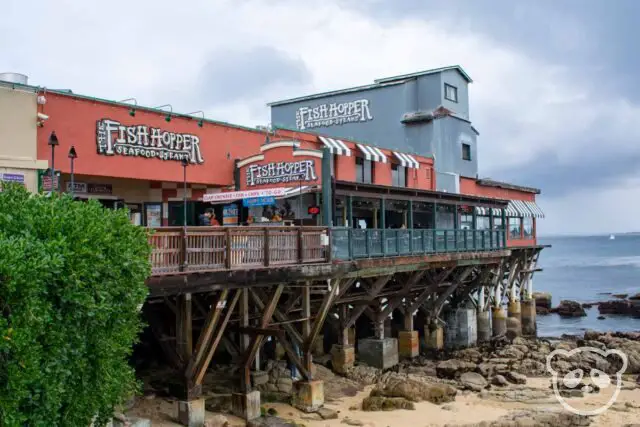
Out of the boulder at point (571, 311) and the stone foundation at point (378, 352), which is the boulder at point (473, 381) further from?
the boulder at point (571, 311)

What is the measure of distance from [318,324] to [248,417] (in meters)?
3.29

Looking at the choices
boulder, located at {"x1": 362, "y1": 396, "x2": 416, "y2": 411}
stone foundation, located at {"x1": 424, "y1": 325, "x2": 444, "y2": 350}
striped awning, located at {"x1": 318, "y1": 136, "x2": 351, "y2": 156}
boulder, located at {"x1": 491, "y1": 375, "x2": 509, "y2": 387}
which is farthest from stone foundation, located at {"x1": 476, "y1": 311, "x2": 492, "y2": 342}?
boulder, located at {"x1": 362, "y1": 396, "x2": 416, "y2": 411}

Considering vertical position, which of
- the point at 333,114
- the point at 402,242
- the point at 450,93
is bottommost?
the point at 402,242

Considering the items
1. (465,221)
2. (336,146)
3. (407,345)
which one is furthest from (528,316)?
(336,146)

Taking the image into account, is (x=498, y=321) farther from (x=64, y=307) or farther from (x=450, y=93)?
(x=64, y=307)

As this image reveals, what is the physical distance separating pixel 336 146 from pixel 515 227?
46.8ft

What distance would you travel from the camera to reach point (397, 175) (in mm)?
29531

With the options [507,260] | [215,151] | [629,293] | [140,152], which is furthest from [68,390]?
[629,293]

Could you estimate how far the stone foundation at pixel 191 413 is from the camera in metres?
13.6

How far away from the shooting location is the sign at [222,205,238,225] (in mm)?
22172

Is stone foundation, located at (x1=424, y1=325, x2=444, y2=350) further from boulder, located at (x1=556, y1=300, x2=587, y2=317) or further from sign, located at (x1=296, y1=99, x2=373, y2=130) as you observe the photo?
boulder, located at (x1=556, y1=300, x2=587, y2=317)

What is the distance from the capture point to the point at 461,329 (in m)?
27.8

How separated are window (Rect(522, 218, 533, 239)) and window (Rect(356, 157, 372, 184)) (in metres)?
12.4

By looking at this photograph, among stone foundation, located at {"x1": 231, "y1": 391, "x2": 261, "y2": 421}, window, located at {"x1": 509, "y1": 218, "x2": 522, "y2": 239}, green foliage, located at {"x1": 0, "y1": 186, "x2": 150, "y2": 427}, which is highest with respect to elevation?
window, located at {"x1": 509, "y1": 218, "x2": 522, "y2": 239}
